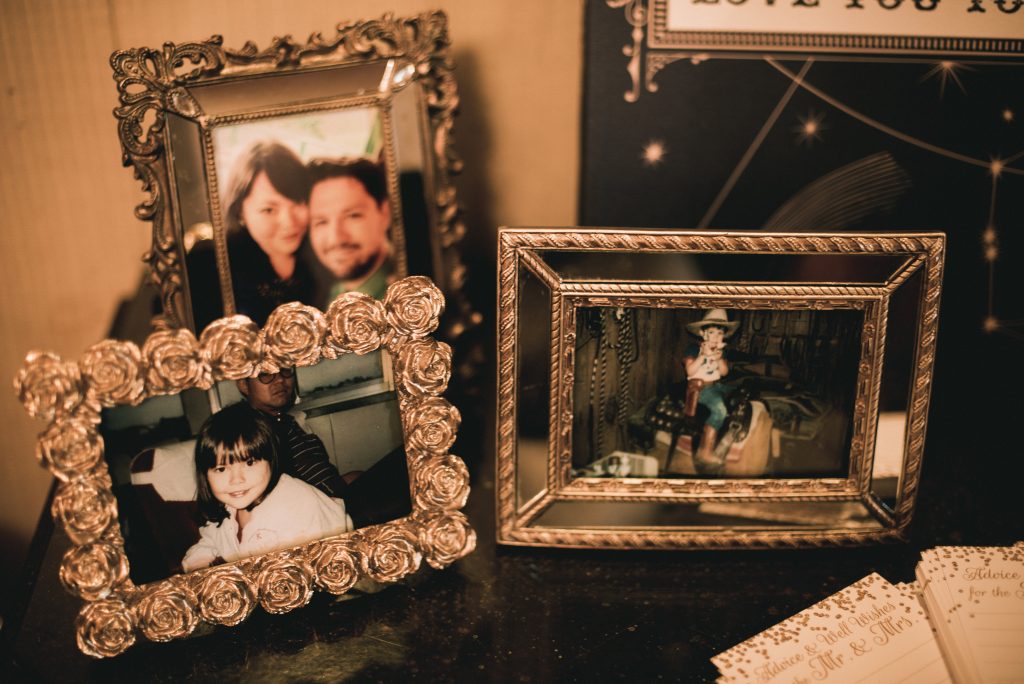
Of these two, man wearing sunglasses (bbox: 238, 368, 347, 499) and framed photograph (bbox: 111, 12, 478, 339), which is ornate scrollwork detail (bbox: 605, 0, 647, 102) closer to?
framed photograph (bbox: 111, 12, 478, 339)

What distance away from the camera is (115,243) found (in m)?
1.00

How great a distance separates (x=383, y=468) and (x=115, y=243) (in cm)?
60

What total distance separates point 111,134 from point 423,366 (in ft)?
1.99

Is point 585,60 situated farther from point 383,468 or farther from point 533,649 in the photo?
point 533,649

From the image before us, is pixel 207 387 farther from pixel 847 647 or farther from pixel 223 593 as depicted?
pixel 847 647

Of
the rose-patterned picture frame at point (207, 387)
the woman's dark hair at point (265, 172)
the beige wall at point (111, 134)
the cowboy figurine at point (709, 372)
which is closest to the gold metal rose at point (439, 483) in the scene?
the rose-patterned picture frame at point (207, 387)

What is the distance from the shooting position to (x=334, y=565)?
63 centimetres

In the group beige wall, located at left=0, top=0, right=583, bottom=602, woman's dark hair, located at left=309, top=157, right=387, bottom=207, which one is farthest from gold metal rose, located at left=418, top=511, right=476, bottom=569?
beige wall, located at left=0, top=0, right=583, bottom=602

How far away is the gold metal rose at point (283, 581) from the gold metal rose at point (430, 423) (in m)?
0.13

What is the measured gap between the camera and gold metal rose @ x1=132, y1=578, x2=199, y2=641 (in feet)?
1.93

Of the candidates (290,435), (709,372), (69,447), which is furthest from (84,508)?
(709,372)

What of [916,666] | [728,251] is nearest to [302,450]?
[728,251]

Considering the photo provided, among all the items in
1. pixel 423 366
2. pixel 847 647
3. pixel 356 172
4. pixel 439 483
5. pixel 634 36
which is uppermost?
pixel 634 36

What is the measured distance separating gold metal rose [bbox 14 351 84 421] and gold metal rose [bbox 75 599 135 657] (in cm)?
16
